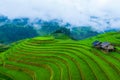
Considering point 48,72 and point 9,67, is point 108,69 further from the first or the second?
point 9,67

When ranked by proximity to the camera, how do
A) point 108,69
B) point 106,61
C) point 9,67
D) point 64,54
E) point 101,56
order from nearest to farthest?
point 108,69, point 106,61, point 101,56, point 64,54, point 9,67

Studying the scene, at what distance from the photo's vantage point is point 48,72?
45.2 metres

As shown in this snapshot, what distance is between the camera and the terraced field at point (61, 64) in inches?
1513

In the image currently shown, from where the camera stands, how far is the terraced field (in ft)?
126

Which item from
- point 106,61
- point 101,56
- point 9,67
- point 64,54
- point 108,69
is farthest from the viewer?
point 9,67

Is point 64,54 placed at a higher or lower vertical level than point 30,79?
higher

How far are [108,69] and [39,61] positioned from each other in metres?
17.2

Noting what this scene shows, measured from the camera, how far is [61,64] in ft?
150

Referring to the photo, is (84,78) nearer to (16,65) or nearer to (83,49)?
(83,49)

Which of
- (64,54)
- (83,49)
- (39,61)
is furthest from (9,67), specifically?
(83,49)

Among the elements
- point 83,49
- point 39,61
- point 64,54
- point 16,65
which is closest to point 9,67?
point 16,65

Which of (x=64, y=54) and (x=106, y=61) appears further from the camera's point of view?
(x=64, y=54)

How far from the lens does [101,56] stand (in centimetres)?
4497

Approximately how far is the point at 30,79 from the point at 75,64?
819 centimetres
